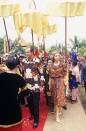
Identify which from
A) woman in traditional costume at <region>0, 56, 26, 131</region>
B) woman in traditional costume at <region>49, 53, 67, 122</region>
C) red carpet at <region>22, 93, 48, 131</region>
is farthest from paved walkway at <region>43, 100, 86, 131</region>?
woman in traditional costume at <region>0, 56, 26, 131</region>

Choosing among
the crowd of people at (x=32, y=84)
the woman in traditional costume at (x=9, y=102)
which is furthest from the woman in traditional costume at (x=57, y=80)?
the woman in traditional costume at (x=9, y=102)

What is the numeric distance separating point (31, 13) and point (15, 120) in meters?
7.11

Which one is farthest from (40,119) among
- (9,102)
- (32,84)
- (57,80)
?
(9,102)

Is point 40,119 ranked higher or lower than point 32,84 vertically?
lower

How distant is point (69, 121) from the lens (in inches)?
392

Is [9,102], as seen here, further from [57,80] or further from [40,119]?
[40,119]

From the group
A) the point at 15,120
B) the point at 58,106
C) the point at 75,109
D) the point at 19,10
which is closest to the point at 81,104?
the point at 75,109

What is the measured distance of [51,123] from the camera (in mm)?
9711

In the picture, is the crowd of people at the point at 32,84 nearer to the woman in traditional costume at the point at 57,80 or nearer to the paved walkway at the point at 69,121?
the woman in traditional costume at the point at 57,80

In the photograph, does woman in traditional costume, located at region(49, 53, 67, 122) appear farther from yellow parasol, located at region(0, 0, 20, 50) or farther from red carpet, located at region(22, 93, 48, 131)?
yellow parasol, located at region(0, 0, 20, 50)

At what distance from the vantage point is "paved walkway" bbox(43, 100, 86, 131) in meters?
9.23

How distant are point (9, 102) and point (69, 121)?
4691 mm

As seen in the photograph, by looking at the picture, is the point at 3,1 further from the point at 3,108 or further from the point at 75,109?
the point at 3,108

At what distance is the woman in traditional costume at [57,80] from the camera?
9.79 m
